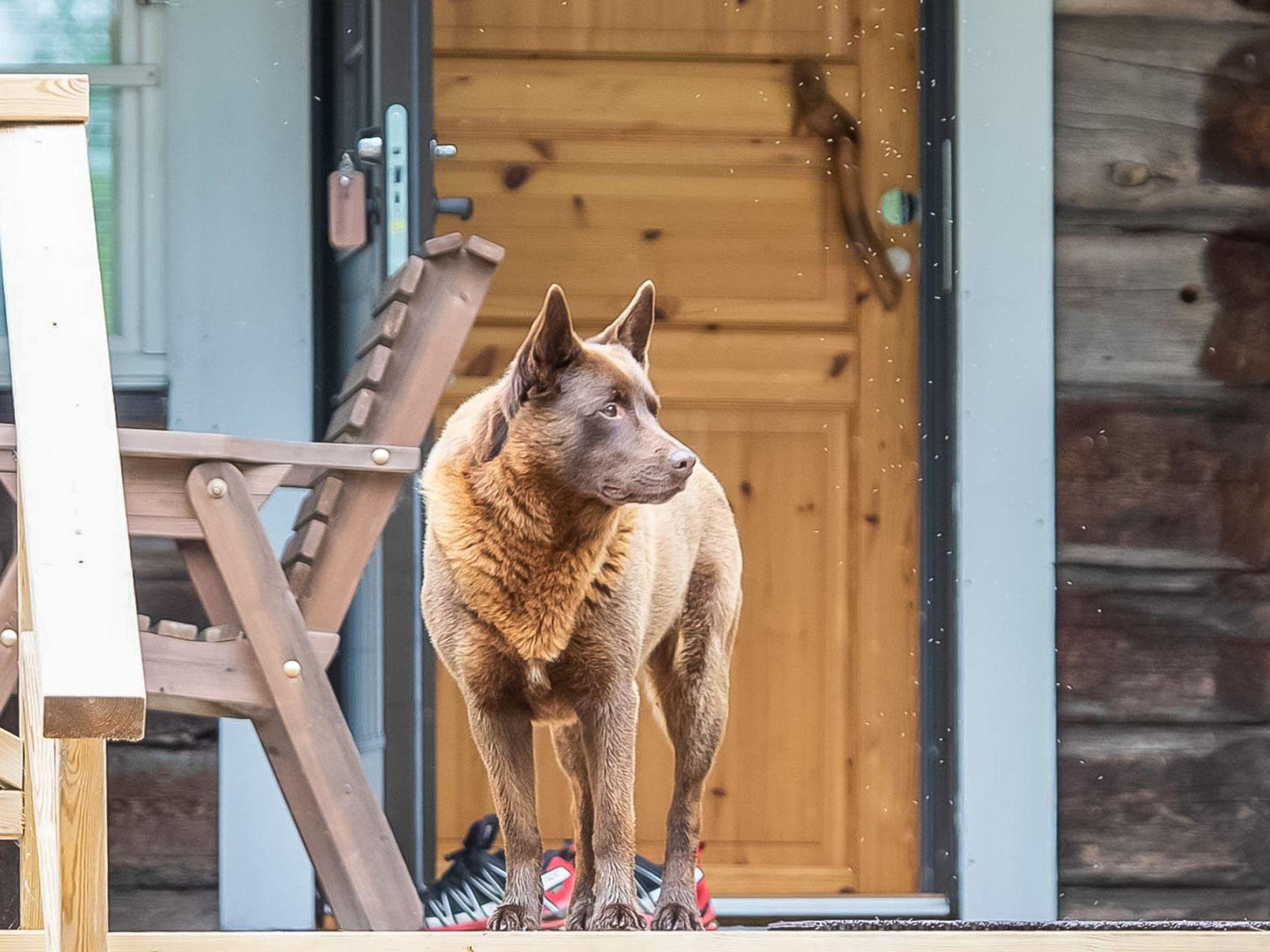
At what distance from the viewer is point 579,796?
2182 mm

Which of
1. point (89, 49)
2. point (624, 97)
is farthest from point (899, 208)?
point (89, 49)

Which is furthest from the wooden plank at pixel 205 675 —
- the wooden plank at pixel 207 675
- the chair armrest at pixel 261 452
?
the chair armrest at pixel 261 452

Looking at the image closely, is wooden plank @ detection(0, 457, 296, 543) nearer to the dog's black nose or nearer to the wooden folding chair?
the wooden folding chair

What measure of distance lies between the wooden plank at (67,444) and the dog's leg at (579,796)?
905 mm

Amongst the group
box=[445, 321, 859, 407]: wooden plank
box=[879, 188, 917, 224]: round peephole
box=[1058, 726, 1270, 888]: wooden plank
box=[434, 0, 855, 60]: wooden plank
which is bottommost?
box=[1058, 726, 1270, 888]: wooden plank

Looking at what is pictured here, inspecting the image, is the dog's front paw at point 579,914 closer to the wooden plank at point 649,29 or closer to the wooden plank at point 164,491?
the wooden plank at point 164,491

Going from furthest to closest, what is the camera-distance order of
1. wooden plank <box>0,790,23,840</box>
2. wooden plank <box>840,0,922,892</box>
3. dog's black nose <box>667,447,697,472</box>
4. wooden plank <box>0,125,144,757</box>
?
wooden plank <box>840,0,922,892</box> → wooden plank <box>0,790,23,840</box> → dog's black nose <box>667,447,697,472</box> → wooden plank <box>0,125,144,757</box>

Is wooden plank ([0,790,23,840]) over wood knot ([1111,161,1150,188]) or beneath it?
beneath

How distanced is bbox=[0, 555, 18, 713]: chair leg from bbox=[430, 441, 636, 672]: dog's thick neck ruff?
0.59 m

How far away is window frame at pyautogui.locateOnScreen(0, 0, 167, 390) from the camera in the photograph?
3049mm

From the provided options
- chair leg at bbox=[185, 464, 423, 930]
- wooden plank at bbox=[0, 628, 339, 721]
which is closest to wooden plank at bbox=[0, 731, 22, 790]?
wooden plank at bbox=[0, 628, 339, 721]

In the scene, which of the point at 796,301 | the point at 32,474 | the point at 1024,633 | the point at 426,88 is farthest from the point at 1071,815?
the point at 32,474

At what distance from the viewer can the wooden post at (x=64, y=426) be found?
1166mm

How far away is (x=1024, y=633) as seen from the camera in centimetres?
312
